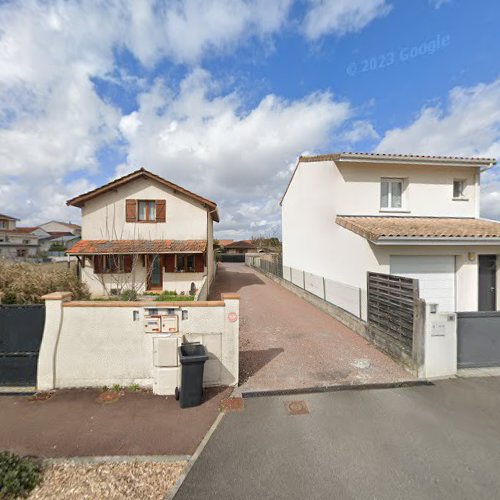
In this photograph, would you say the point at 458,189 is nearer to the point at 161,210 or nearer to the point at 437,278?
the point at 437,278

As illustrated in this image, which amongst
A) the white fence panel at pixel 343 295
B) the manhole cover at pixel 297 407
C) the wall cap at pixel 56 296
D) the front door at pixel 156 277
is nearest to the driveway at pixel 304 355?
the manhole cover at pixel 297 407

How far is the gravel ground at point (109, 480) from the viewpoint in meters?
2.75

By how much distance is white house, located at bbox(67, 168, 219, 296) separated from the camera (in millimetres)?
13195

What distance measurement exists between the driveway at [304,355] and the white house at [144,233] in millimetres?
5297

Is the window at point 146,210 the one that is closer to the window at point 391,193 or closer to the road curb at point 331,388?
the window at point 391,193

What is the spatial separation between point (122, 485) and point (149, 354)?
6.95 feet

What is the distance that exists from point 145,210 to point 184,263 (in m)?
3.68

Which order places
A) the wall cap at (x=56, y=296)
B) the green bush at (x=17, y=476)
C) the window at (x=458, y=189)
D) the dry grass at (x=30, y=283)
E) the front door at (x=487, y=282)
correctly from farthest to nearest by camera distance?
1. the window at (x=458, y=189)
2. the front door at (x=487, y=282)
3. the dry grass at (x=30, y=283)
4. the wall cap at (x=56, y=296)
5. the green bush at (x=17, y=476)

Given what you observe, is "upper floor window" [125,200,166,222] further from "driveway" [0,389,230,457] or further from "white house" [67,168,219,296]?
"driveway" [0,389,230,457]

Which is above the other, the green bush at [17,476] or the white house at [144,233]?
the white house at [144,233]

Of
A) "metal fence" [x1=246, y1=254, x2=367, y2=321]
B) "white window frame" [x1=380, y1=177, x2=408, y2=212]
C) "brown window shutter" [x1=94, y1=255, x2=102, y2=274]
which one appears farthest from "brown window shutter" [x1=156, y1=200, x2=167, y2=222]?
"white window frame" [x1=380, y1=177, x2=408, y2=212]

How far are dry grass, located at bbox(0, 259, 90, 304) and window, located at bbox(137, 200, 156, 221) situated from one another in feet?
22.4

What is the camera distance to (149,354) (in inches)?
189

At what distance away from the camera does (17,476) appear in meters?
2.79
